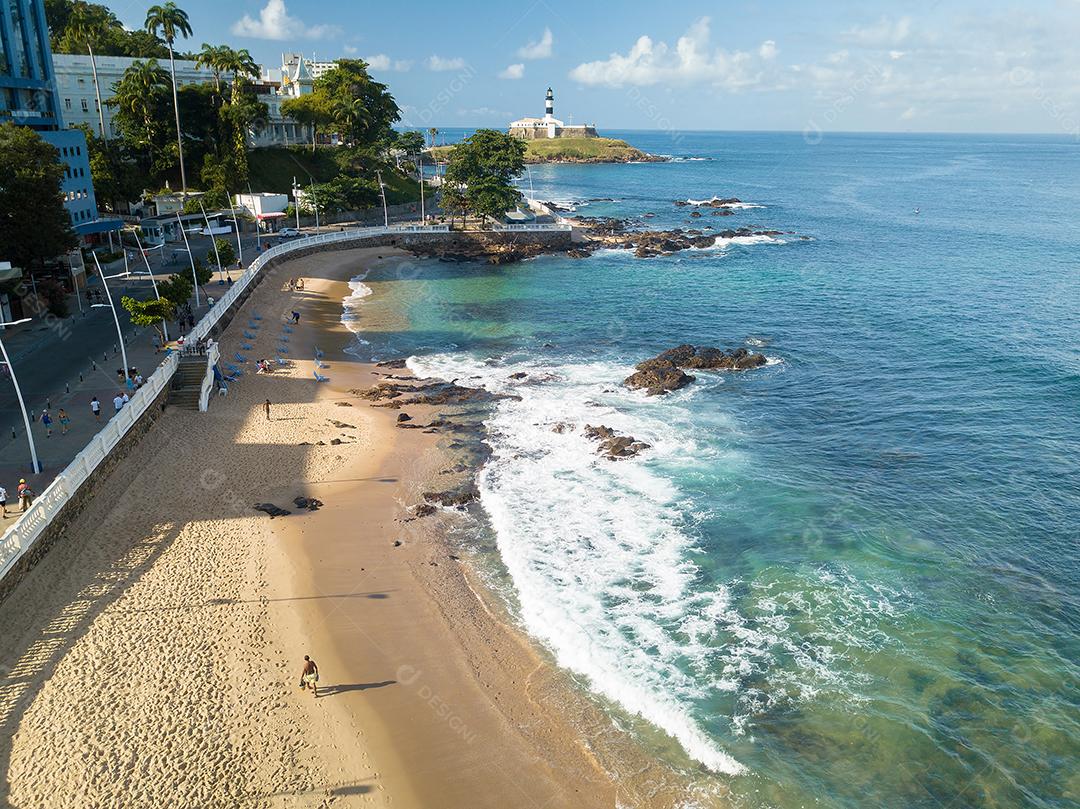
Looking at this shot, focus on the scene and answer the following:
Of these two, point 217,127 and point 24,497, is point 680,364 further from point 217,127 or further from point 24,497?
point 217,127

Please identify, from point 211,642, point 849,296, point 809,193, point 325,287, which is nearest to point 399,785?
point 211,642

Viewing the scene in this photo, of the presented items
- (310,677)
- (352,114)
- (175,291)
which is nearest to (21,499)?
(310,677)

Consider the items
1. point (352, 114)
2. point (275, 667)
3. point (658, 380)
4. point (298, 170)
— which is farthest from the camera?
point (352, 114)

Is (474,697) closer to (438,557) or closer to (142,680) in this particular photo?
(438,557)

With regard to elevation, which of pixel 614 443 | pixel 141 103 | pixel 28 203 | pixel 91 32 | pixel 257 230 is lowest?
pixel 614 443

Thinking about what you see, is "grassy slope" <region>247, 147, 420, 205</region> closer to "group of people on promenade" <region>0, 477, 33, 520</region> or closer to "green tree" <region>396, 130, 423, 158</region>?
"green tree" <region>396, 130, 423, 158</region>

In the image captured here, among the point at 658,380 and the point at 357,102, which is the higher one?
the point at 357,102

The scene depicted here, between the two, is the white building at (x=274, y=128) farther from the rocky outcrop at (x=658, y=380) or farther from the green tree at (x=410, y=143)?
the rocky outcrop at (x=658, y=380)
